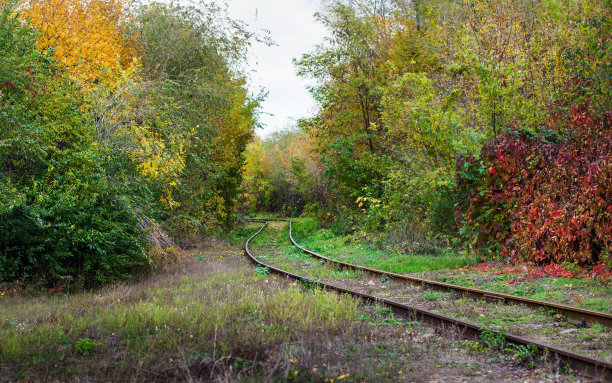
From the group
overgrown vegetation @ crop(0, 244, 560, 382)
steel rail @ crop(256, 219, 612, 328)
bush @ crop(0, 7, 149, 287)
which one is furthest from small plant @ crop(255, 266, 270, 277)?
overgrown vegetation @ crop(0, 244, 560, 382)

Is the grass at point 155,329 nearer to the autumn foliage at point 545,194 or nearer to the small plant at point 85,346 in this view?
the small plant at point 85,346

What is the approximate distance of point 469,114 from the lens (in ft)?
53.5

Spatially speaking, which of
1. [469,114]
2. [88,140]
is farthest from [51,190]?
[469,114]

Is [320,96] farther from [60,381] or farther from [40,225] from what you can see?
[60,381]

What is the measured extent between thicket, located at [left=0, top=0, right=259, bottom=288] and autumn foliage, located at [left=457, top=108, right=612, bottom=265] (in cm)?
841

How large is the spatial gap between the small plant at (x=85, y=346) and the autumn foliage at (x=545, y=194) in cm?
855

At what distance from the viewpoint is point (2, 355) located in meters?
5.12

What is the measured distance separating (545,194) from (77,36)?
1450 cm

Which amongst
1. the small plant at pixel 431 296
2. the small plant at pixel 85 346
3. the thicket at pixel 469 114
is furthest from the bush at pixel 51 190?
the thicket at pixel 469 114

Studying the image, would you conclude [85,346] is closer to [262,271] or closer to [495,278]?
[262,271]

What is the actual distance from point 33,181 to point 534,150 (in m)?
11.3

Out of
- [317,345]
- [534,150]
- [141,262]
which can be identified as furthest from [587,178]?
[141,262]

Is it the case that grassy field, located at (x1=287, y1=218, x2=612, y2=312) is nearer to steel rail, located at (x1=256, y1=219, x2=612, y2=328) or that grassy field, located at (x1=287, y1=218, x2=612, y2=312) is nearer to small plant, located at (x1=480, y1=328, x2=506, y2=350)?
steel rail, located at (x1=256, y1=219, x2=612, y2=328)

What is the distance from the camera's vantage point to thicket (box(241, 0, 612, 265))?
10.4m
